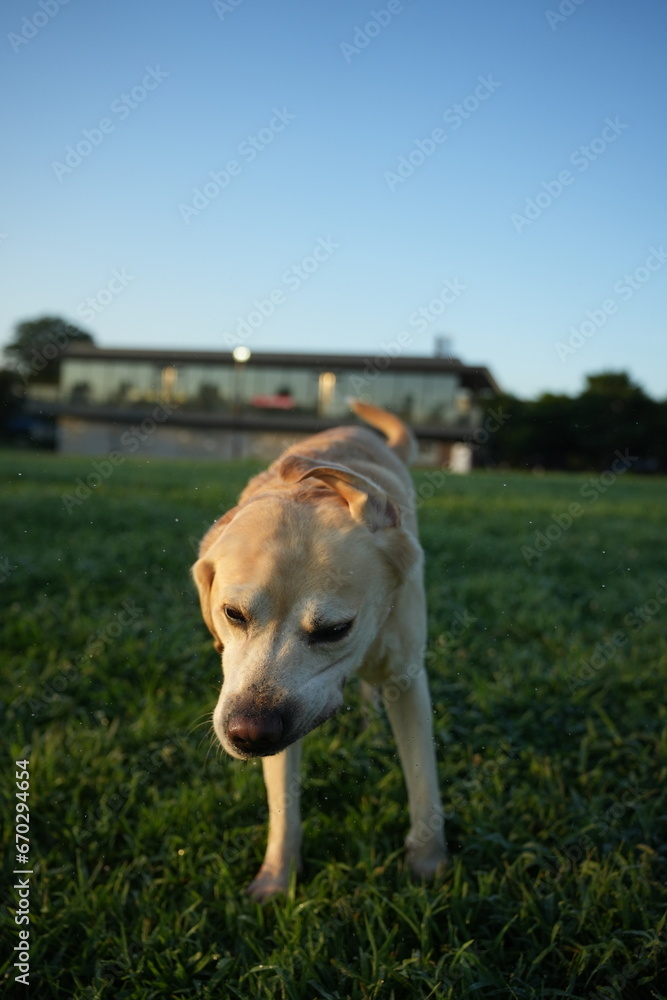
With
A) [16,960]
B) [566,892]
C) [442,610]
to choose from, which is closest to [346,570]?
[566,892]

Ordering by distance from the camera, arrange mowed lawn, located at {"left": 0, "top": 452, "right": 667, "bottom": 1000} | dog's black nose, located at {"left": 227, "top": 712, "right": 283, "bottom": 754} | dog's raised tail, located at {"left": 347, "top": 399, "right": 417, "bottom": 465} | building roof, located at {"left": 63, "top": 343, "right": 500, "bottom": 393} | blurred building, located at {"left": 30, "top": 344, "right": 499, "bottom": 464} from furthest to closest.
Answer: blurred building, located at {"left": 30, "top": 344, "right": 499, "bottom": 464} → building roof, located at {"left": 63, "top": 343, "right": 500, "bottom": 393} → dog's raised tail, located at {"left": 347, "top": 399, "right": 417, "bottom": 465} → mowed lawn, located at {"left": 0, "top": 452, "right": 667, "bottom": 1000} → dog's black nose, located at {"left": 227, "top": 712, "right": 283, "bottom": 754}

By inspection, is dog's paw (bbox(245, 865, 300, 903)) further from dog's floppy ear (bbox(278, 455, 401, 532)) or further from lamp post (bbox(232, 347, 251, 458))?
lamp post (bbox(232, 347, 251, 458))

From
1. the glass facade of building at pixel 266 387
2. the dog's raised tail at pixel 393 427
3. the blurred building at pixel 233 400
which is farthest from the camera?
the glass facade of building at pixel 266 387

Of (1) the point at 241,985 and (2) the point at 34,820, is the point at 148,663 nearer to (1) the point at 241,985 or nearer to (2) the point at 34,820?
(2) the point at 34,820

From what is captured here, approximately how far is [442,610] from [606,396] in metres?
23.5

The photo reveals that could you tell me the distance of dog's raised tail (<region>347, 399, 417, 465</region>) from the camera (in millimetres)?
4508

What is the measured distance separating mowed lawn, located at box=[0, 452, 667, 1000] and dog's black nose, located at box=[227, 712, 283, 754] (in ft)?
2.20

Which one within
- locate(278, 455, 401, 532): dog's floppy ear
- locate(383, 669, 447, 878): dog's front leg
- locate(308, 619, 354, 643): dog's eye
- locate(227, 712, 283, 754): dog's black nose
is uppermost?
locate(278, 455, 401, 532): dog's floppy ear

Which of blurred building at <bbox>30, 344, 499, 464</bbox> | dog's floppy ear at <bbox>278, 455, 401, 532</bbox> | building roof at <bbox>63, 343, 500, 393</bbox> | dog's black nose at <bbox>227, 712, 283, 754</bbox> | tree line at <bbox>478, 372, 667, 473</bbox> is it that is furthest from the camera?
tree line at <bbox>478, 372, 667, 473</bbox>

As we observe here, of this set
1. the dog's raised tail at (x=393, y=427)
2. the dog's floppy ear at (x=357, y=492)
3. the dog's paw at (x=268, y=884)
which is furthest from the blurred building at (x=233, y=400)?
the dog's paw at (x=268, y=884)

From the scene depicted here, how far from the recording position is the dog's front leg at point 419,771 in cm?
257

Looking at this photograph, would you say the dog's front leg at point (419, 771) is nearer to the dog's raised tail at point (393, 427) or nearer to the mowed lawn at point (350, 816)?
the mowed lawn at point (350, 816)

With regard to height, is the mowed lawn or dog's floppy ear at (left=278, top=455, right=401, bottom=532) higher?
dog's floppy ear at (left=278, top=455, right=401, bottom=532)

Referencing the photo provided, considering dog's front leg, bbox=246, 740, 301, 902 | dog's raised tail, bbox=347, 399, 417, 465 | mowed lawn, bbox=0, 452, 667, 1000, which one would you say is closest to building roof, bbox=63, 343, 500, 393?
dog's raised tail, bbox=347, 399, 417, 465
